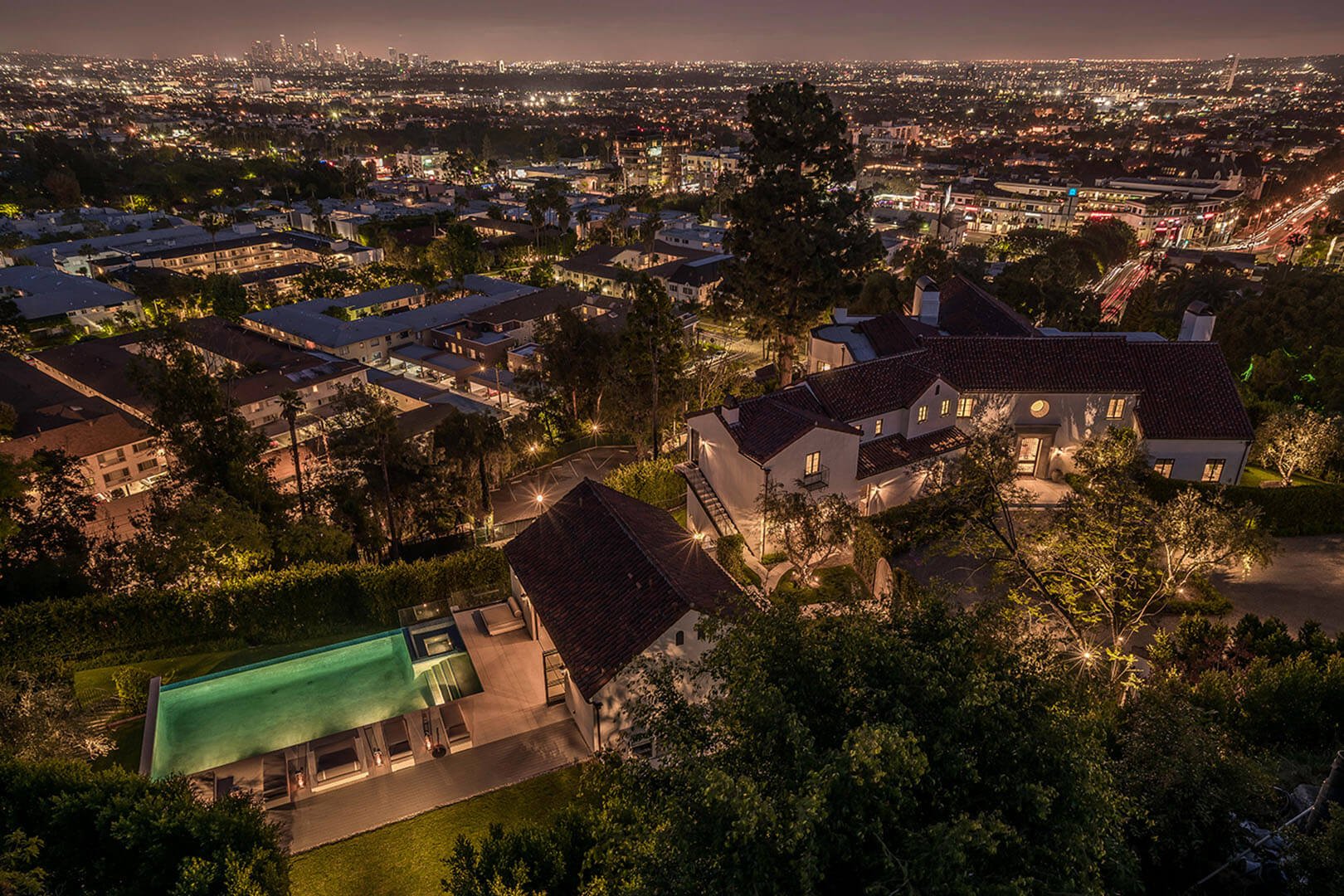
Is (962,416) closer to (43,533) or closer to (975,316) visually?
(975,316)

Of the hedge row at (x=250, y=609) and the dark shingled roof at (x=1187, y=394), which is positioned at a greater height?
the dark shingled roof at (x=1187, y=394)

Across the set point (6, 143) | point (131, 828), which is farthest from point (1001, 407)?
point (6, 143)

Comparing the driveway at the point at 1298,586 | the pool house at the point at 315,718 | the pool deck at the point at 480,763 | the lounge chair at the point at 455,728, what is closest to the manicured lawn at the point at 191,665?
the pool house at the point at 315,718

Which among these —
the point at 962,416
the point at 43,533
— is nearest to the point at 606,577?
the point at 962,416

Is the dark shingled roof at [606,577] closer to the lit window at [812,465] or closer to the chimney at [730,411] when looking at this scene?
the chimney at [730,411]

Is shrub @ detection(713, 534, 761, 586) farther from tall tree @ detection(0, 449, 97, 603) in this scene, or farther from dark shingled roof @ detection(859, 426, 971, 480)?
tall tree @ detection(0, 449, 97, 603)

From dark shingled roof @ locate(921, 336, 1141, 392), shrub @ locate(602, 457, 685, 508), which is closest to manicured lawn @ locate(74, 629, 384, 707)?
shrub @ locate(602, 457, 685, 508)

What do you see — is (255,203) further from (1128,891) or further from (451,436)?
(1128,891)
